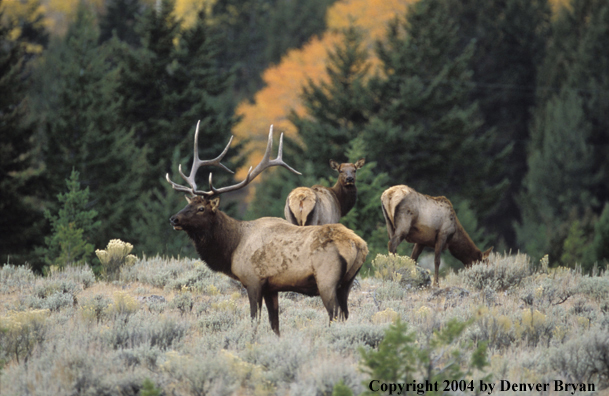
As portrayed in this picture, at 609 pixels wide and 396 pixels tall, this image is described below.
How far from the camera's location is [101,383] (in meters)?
4.95

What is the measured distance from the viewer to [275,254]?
6648 mm

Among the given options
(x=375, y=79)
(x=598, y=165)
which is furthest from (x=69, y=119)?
(x=598, y=165)

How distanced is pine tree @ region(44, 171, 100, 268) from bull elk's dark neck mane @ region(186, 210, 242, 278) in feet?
19.8

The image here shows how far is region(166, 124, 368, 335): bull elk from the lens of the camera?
20.9 ft

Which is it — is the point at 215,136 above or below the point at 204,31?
below

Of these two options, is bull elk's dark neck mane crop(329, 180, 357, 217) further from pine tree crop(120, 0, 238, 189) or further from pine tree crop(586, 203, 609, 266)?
pine tree crop(120, 0, 238, 189)

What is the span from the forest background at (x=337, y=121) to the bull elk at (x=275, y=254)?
642 cm

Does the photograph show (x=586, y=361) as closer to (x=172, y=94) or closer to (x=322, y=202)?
(x=322, y=202)

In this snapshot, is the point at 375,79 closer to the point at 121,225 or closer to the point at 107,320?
the point at 121,225

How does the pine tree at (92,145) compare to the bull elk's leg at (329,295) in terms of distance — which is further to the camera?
the pine tree at (92,145)

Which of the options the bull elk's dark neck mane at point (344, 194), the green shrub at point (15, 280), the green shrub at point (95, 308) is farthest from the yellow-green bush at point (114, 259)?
the bull elk's dark neck mane at point (344, 194)

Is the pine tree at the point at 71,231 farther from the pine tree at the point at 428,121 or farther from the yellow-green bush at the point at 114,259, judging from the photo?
the pine tree at the point at 428,121

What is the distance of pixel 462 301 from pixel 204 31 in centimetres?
1798

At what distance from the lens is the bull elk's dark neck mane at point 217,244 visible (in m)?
6.98
